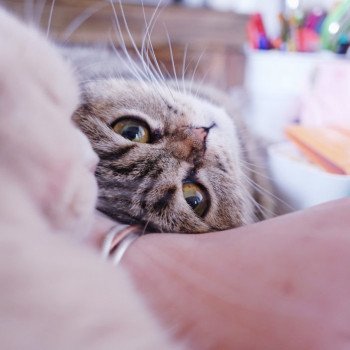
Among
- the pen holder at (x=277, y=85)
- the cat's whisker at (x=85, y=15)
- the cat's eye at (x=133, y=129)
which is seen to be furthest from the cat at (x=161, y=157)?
the pen holder at (x=277, y=85)

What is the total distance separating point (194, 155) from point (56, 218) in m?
0.26

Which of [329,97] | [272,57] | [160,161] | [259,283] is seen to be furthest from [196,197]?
[272,57]

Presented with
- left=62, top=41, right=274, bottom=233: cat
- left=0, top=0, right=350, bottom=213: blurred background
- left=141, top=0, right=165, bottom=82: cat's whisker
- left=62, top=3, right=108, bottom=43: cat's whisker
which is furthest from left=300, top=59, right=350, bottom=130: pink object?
left=62, top=3, right=108, bottom=43: cat's whisker

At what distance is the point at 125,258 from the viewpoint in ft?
1.22

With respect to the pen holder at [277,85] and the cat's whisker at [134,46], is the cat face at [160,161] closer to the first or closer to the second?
the cat's whisker at [134,46]

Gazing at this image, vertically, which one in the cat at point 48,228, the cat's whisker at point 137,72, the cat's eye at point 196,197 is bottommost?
the cat's eye at point 196,197

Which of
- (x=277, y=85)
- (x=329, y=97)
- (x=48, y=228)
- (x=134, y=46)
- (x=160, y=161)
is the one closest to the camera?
(x=48, y=228)

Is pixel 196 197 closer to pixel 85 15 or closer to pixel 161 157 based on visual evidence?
pixel 161 157

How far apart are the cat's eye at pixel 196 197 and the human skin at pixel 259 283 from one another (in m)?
0.10

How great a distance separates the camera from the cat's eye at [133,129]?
50 centimetres

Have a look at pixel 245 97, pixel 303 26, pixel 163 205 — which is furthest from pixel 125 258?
pixel 303 26

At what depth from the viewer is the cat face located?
0.46m

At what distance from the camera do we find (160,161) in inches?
19.3

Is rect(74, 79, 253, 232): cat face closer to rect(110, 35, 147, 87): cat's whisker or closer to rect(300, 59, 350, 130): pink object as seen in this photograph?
rect(110, 35, 147, 87): cat's whisker
